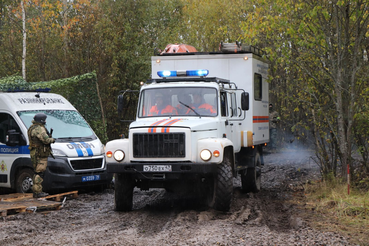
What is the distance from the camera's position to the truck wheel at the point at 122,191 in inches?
398

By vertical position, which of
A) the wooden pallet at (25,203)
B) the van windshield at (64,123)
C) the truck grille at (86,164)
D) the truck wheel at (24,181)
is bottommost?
the wooden pallet at (25,203)

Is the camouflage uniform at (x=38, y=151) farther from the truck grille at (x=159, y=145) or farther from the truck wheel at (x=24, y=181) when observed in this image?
the truck grille at (x=159, y=145)

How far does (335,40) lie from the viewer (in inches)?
486

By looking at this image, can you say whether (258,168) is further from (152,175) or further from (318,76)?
(152,175)

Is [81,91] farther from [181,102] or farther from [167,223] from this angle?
[167,223]

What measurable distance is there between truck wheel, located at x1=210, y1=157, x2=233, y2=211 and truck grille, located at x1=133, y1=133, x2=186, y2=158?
2.44ft

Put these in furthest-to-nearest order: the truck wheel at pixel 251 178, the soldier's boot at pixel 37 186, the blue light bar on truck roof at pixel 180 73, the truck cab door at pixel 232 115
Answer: the truck wheel at pixel 251 178 < the soldier's boot at pixel 37 186 < the blue light bar on truck roof at pixel 180 73 < the truck cab door at pixel 232 115

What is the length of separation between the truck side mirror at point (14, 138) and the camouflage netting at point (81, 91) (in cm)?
461

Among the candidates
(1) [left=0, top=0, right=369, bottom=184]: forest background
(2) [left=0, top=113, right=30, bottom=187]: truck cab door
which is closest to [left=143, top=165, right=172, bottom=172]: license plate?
(2) [left=0, top=113, right=30, bottom=187]: truck cab door

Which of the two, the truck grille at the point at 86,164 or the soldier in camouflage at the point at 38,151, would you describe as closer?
the soldier in camouflage at the point at 38,151

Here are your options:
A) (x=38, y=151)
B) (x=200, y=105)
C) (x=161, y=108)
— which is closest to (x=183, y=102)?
(x=200, y=105)

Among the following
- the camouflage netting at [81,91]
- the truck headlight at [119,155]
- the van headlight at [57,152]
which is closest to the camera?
the truck headlight at [119,155]

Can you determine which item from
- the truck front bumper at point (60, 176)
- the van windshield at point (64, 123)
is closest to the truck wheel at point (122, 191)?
the truck front bumper at point (60, 176)

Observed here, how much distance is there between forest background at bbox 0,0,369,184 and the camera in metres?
12.3
